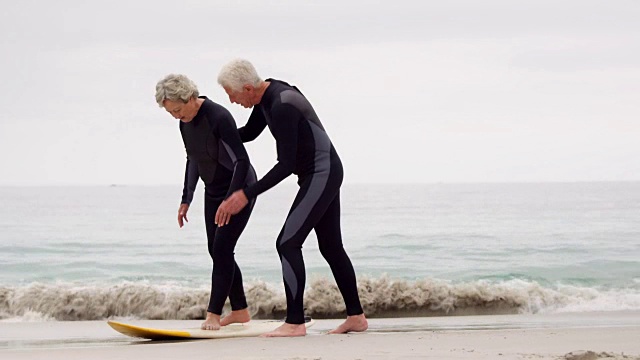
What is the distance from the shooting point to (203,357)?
5355mm

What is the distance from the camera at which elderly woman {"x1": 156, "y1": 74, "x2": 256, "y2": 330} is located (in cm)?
623

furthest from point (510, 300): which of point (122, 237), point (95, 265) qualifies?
point (122, 237)

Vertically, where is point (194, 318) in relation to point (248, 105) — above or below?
below

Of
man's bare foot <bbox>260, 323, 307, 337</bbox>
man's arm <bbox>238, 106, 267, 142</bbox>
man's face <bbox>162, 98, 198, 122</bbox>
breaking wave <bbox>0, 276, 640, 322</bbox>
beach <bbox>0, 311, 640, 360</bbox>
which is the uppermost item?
man's face <bbox>162, 98, 198, 122</bbox>

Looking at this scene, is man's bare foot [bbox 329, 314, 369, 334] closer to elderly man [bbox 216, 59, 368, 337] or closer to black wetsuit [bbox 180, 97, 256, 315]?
elderly man [bbox 216, 59, 368, 337]

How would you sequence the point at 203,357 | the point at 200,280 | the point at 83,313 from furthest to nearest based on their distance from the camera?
the point at 200,280 → the point at 83,313 → the point at 203,357

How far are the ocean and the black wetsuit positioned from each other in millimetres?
2580

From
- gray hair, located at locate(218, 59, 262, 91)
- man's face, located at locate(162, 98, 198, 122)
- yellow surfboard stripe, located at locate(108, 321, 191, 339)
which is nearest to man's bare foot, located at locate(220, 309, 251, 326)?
yellow surfboard stripe, located at locate(108, 321, 191, 339)

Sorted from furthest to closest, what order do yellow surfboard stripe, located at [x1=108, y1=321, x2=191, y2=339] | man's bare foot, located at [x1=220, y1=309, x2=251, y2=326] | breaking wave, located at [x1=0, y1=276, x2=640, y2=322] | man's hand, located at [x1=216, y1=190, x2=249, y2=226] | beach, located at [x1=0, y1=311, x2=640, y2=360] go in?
breaking wave, located at [x1=0, y1=276, x2=640, y2=322] < man's bare foot, located at [x1=220, y1=309, x2=251, y2=326] < yellow surfboard stripe, located at [x1=108, y1=321, x2=191, y2=339] < man's hand, located at [x1=216, y1=190, x2=249, y2=226] < beach, located at [x1=0, y1=311, x2=640, y2=360]

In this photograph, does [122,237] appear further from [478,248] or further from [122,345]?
[122,345]

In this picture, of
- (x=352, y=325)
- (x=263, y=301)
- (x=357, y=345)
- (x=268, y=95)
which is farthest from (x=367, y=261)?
(x=357, y=345)

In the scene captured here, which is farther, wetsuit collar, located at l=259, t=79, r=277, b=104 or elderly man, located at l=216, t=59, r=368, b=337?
wetsuit collar, located at l=259, t=79, r=277, b=104

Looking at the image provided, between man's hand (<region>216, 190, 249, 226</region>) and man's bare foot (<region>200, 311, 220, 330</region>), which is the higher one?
man's hand (<region>216, 190, 249, 226</region>)

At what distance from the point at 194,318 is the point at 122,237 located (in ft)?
38.2
